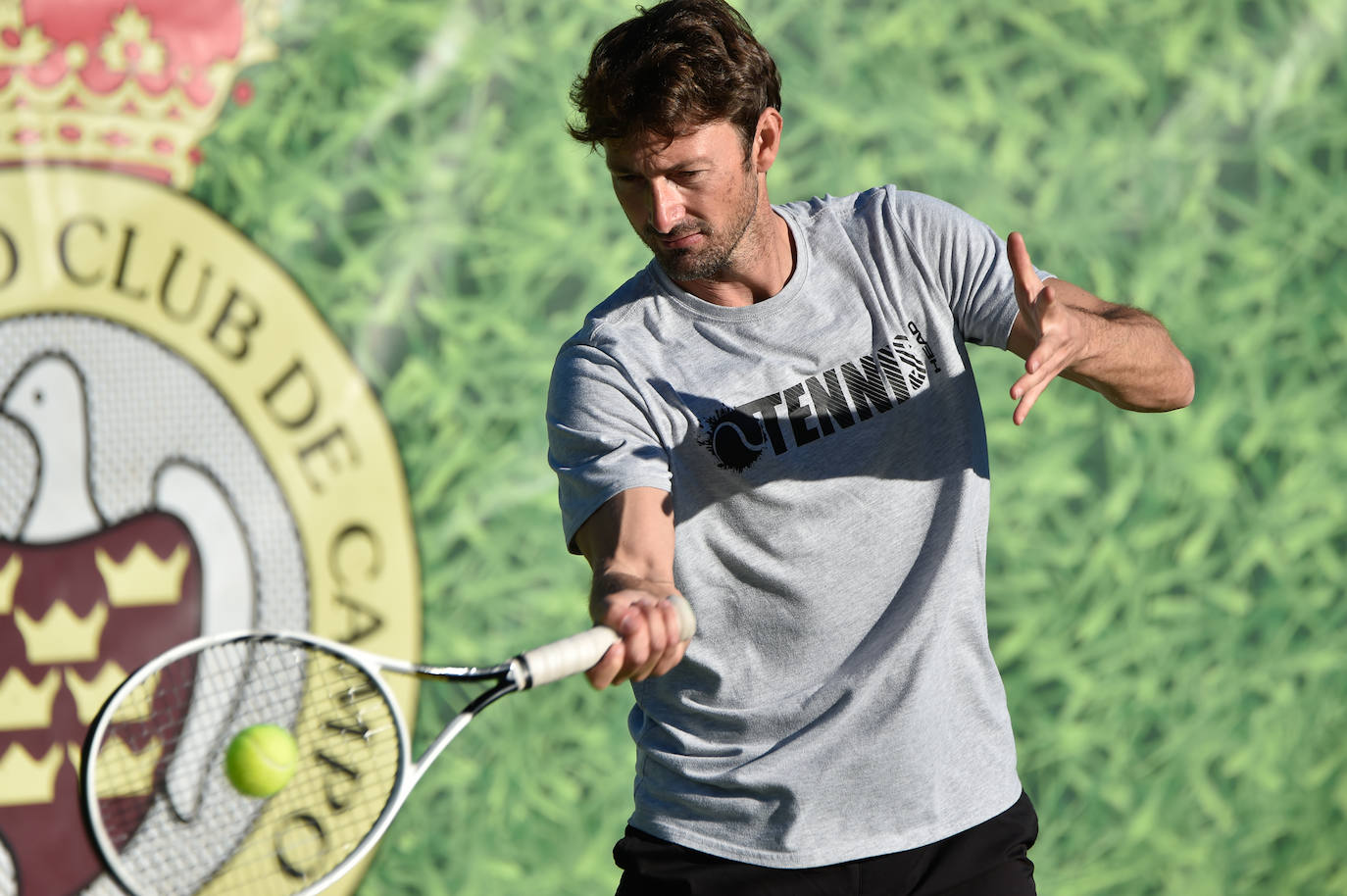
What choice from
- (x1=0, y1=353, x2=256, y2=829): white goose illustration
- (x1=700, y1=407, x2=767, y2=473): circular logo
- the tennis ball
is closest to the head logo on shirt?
(x1=700, y1=407, x2=767, y2=473): circular logo

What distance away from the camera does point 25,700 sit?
305 centimetres

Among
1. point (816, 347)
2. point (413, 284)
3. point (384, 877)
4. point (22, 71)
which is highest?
point (22, 71)

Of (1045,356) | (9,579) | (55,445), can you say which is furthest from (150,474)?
(1045,356)

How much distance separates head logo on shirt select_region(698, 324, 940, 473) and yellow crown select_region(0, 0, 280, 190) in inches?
78.6

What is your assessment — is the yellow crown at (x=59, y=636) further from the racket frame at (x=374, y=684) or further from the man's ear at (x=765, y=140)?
the man's ear at (x=765, y=140)

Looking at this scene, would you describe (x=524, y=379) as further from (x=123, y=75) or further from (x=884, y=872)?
(x=884, y=872)

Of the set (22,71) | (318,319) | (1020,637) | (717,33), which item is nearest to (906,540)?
(717,33)

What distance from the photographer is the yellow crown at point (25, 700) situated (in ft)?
9.98

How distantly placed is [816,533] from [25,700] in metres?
2.19

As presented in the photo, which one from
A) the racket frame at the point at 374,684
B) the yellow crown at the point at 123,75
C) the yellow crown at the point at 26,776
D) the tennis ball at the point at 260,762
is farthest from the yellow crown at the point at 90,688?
the racket frame at the point at 374,684

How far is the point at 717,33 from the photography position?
1.95 m

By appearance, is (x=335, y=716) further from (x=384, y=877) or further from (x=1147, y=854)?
(x=1147, y=854)

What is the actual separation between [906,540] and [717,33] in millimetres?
827

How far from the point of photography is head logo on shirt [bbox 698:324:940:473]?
1.84 metres
